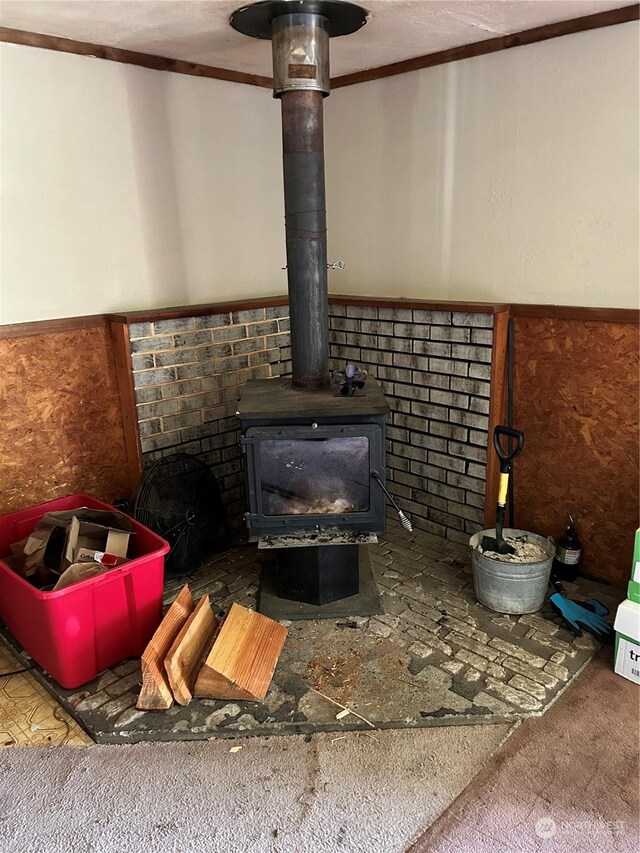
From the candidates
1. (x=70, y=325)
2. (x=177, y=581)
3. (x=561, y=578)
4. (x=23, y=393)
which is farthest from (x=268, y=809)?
(x=70, y=325)

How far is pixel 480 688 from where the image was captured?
7.05ft

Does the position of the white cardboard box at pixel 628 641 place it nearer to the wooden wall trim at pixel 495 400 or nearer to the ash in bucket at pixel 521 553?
the ash in bucket at pixel 521 553

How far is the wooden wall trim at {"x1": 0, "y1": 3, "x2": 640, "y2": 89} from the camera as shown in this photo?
7.78 ft

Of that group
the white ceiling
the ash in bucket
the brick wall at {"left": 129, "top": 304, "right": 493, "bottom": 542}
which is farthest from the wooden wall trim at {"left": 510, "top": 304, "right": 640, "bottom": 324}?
the white ceiling

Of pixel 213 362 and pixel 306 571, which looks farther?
pixel 213 362

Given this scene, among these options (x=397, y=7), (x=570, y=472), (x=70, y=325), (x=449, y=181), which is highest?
(x=397, y=7)

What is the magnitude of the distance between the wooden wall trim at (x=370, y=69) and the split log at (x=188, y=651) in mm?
2348

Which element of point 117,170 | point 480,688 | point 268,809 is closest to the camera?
point 268,809

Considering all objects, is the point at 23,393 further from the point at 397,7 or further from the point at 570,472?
the point at 570,472

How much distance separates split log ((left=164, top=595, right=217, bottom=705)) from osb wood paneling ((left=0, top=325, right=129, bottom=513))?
0.98 metres

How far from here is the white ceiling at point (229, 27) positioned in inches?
86.7

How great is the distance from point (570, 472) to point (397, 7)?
79.0 inches

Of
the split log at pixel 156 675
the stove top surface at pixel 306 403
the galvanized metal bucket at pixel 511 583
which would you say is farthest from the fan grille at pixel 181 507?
the galvanized metal bucket at pixel 511 583

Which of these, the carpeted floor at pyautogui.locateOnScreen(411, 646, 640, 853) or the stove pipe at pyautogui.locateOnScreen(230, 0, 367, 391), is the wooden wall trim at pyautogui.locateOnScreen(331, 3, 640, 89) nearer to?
the stove pipe at pyautogui.locateOnScreen(230, 0, 367, 391)
